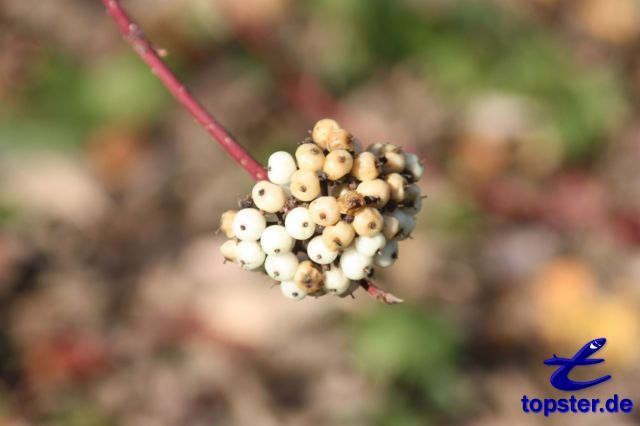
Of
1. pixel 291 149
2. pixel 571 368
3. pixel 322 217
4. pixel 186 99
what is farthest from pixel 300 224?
pixel 291 149

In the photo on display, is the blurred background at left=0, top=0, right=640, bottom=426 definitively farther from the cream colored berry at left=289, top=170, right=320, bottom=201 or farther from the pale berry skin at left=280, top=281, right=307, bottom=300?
the cream colored berry at left=289, top=170, right=320, bottom=201

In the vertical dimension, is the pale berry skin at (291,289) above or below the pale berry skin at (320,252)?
below

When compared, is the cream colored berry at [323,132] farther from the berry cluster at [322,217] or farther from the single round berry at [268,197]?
the single round berry at [268,197]

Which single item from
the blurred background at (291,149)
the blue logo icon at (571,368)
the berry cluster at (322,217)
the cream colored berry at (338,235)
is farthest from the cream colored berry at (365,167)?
the blurred background at (291,149)

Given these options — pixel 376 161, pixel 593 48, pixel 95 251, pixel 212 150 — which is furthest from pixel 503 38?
pixel 376 161

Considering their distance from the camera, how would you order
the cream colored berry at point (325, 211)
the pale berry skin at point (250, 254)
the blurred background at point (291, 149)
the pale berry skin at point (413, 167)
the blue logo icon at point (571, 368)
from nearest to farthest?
1. the cream colored berry at point (325, 211)
2. the pale berry skin at point (250, 254)
3. the pale berry skin at point (413, 167)
4. the blue logo icon at point (571, 368)
5. the blurred background at point (291, 149)

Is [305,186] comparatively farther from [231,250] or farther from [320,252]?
[231,250]
